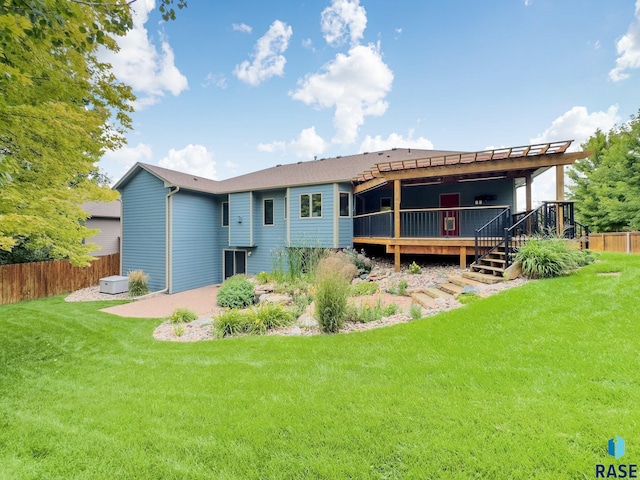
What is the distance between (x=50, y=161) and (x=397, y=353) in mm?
6282

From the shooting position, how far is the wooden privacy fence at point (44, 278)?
36.0 feet

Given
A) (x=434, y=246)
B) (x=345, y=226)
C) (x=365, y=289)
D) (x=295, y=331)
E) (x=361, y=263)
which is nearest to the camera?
(x=295, y=331)

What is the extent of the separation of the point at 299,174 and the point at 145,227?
783 centimetres

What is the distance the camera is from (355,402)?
2.79 meters

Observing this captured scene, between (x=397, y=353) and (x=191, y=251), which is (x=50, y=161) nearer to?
(x=397, y=353)

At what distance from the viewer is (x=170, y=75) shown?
1190 cm

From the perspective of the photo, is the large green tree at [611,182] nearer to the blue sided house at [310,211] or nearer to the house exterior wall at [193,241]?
the blue sided house at [310,211]

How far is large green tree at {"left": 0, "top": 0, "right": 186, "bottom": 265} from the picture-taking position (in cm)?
327

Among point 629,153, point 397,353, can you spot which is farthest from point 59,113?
point 629,153

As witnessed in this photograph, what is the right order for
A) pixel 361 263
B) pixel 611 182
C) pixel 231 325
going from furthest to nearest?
pixel 611 182
pixel 361 263
pixel 231 325

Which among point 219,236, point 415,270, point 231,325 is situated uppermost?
point 219,236

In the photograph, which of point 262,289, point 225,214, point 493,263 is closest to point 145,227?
point 225,214

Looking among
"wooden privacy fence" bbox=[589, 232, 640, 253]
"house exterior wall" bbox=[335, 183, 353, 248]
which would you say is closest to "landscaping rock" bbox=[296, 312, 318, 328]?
"house exterior wall" bbox=[335, 183, 353, 248]

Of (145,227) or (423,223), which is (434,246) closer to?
(423,223)
